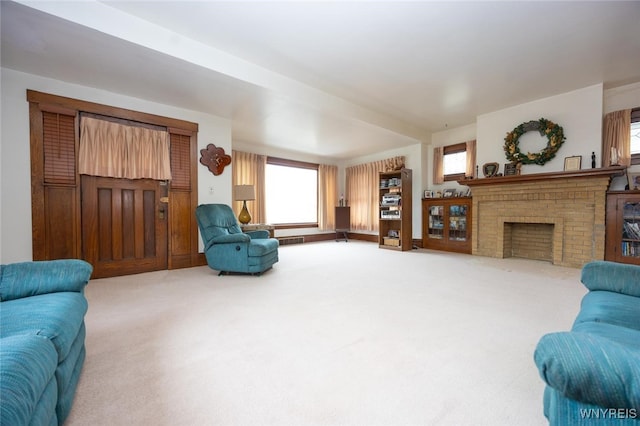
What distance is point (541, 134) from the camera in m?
4.32

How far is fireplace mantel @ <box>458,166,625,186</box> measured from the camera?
3.59 meters

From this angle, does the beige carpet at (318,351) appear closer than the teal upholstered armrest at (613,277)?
Yes

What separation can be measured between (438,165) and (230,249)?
15.9 ft

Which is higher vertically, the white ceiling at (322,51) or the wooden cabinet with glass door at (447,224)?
the white ceiling at (322,51)

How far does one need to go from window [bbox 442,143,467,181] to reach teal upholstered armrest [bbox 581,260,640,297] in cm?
437

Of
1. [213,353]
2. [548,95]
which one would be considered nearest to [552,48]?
[548,95]

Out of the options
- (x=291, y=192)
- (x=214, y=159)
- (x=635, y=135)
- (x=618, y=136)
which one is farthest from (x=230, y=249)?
(x=635, y=135)

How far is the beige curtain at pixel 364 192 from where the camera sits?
7.11m

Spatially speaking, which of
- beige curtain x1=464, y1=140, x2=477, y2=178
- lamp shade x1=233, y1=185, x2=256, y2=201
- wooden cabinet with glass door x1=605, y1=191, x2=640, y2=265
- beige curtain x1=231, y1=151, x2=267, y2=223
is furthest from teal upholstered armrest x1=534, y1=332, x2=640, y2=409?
beige curtain x1=231, y1=151, x2=267, y2=223

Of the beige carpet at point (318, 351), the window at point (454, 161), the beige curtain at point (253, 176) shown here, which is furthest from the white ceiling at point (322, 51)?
the beige carpet at point (318, 351)

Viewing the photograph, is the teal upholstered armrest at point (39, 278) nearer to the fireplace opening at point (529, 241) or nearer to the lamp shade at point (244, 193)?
the lamp shade at point (244, 193)

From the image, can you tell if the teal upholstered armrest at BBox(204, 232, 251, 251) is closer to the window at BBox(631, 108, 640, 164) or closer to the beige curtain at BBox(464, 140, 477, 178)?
the beige curtain at BBox(464, 140, 477, 178)

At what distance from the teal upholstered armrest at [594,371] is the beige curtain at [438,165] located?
5.73 metres

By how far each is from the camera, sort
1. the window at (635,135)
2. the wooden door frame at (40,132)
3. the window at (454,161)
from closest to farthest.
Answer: the wooden door frame at (40,132) < the window at (635,135) < the window at (454,161)
